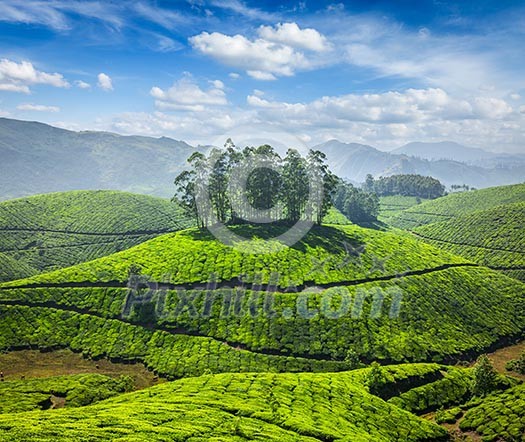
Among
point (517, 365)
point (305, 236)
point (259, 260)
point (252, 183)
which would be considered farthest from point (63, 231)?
point (517, 365)

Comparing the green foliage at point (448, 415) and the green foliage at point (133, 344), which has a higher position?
the green foliage at point (448, 415)

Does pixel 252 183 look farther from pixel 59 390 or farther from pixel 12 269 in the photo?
pixel 12 269

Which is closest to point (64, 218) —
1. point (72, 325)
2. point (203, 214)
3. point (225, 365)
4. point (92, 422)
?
point (203, 214)

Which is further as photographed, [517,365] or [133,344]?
[133,344]

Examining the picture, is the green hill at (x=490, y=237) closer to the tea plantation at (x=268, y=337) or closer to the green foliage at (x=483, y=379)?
the tea plantation at (x=268, y=337)

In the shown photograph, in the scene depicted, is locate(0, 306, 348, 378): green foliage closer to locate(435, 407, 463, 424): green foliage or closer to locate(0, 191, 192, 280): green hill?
locate(435, 407, 463, 424): green foliage

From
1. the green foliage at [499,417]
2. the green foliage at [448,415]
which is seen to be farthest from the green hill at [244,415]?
the green foliage at [499,417]
